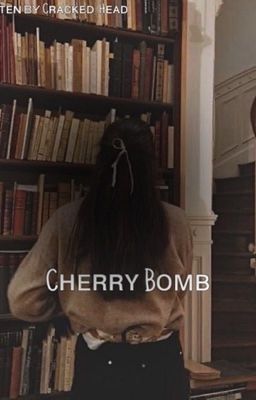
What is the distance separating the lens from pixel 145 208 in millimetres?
1146

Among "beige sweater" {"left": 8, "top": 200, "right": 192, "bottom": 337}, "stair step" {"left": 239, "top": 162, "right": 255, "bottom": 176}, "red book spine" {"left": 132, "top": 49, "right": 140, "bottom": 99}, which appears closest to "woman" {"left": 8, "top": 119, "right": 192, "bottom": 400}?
"beige sweater" {"left": 8, "top": 200, "right": 192, "bottom": 337}

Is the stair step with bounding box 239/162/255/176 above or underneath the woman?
above

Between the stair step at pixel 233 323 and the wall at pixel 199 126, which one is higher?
the wall at pixel 199 126

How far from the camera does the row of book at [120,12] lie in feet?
3.80

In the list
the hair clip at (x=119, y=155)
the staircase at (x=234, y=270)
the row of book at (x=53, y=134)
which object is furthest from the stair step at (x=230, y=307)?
the row of book at (x=53, y=134)

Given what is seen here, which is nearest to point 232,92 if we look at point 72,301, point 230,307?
point 230,307

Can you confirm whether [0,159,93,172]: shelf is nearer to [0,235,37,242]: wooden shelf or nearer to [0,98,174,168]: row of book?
[0,98,174,168]: row of book

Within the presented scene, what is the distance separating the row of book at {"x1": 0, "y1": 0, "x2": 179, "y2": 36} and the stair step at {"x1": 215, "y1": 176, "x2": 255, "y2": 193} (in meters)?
0.38

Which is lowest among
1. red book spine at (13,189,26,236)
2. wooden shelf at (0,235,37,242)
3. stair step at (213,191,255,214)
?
wooden shelf at (0,235,37,242)

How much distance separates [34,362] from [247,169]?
2.21 feet

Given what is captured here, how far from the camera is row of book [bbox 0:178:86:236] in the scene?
1144 millimetres

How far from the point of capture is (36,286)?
3.70ft

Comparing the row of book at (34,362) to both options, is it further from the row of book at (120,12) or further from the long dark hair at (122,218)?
the row of book at (120,12)

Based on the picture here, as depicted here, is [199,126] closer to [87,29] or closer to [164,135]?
[164,135]
